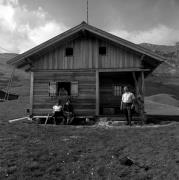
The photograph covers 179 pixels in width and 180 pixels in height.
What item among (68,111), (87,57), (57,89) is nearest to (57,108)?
(68,111)

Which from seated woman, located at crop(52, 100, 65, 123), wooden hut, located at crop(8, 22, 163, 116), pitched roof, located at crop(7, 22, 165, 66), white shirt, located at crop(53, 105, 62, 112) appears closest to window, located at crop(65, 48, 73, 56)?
wooden hut, located at crop(8, 22, 163, 116)

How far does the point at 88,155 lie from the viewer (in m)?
9.64

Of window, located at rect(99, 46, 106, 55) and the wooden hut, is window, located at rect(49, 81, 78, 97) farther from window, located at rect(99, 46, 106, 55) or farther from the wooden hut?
window, located at rect(99, 46, 106, 55)

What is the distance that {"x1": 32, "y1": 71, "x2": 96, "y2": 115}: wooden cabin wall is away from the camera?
62.2 ft

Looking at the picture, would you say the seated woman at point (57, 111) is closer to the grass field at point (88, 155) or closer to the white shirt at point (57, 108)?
the white shirt at point (57, 108)

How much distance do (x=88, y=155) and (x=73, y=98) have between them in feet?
31.8

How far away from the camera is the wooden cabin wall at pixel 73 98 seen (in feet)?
62.2

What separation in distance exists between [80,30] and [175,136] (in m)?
9.40

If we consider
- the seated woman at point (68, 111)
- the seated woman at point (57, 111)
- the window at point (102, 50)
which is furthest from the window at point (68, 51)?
the seated woman at point (57, 111)

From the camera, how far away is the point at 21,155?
31.0 ft

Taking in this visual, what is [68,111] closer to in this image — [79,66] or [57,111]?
[57,111]

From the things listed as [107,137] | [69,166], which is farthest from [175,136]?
[69,166]

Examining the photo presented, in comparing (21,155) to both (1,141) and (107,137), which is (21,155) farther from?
(107,137)

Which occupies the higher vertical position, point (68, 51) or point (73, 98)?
point (68, 51)
